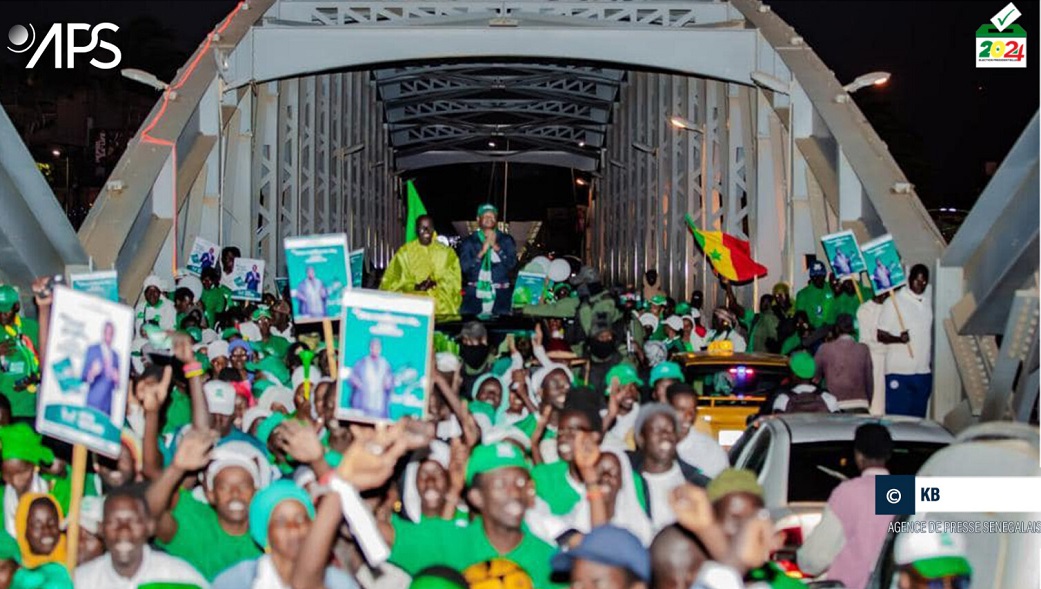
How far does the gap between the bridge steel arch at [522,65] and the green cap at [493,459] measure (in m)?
8.99

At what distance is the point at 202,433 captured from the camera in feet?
27.0

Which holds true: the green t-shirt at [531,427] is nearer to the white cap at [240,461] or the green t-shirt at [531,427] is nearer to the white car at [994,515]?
the white cap at [240,461]

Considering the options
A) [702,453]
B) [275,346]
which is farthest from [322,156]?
[702,453]

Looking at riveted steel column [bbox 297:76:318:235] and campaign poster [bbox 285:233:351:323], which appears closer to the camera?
campaign poster [bbox 285:233:351:323]

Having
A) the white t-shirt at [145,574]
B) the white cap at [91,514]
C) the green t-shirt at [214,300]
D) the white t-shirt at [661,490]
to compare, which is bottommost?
the white t-shirt at [145,574]

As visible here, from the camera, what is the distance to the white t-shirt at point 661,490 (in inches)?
354

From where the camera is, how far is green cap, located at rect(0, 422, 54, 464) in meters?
9.41

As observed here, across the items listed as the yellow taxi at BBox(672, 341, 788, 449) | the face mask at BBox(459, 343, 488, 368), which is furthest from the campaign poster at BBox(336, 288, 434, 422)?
the yellow taxi at BBox(672, 341, 788, 449)

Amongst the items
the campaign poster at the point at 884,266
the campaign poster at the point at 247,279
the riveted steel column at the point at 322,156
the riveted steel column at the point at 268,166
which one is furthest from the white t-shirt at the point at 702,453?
the riveted steel column at the point at 322,156

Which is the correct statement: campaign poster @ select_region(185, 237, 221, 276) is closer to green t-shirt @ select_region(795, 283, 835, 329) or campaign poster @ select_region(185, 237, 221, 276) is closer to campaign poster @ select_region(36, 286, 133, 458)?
green t-shirt @ select_region(795, 283, 835, 329)

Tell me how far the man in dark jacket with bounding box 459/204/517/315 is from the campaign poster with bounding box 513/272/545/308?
0.11 meters

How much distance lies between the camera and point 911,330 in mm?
16500

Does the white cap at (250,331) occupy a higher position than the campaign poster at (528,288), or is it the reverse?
the campaign poster at (528,288)

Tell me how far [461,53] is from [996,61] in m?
13.7
